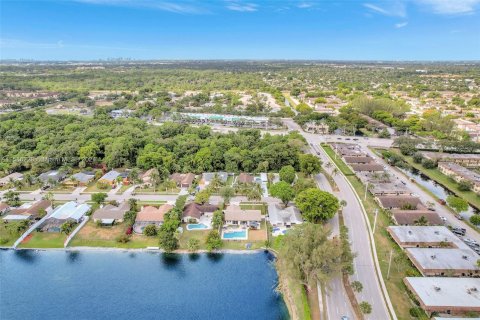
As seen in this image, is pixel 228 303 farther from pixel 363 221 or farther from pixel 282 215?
pixel 363 221

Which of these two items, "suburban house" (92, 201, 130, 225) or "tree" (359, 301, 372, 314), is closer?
"tree" (359, 301, 372, 314)

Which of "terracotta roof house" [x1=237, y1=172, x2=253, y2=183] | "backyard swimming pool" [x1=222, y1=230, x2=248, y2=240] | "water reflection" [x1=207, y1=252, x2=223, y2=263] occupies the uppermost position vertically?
"terracotta roof house" [x1=237, y1=172, x2=253, y2=183]

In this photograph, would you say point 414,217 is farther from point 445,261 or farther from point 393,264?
point 393,264

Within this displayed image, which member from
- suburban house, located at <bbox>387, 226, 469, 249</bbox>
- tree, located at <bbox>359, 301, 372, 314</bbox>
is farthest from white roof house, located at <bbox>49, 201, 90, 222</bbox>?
suburban house, located at <bbox>387, 226, 469, 249</bbox>

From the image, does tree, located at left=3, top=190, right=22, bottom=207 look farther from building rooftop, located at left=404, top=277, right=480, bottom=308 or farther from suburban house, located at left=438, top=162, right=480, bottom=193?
suburban house, located at left=438, top=162, right=480, bottom=193

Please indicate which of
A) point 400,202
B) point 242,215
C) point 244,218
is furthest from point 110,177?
point 400,202

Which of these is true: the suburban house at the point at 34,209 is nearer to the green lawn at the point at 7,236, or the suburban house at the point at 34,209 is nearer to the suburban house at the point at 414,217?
the green lawn at the point at 7,236

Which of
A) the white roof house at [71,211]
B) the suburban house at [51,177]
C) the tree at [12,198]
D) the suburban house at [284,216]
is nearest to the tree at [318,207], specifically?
the suburban house at [284,216]
